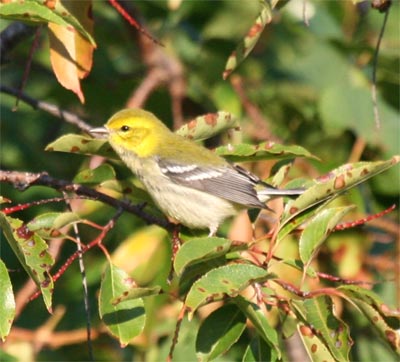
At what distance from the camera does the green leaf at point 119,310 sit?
2.92m

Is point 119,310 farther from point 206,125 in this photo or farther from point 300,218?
point 206,125

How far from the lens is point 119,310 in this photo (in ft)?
9.72

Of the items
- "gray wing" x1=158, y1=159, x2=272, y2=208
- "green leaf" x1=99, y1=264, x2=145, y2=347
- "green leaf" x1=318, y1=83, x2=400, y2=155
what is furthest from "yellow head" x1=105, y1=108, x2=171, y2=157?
"green leaf" x1=99, y1=264, x2=145, y2=347

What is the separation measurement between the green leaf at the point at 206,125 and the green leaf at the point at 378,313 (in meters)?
0.87

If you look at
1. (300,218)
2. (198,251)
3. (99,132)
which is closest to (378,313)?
(300,218)

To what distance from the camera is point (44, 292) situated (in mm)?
2664

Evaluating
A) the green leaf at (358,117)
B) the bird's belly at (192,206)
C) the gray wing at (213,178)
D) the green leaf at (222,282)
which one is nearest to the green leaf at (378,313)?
the green leaf at (222,282)

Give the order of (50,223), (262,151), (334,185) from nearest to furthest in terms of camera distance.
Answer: (334,185), (50,223), (262,151)

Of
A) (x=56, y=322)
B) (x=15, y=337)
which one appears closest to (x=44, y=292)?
(x=15, y=337)

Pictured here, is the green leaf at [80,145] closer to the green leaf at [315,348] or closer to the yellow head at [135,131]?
the yellow head at [135,131]

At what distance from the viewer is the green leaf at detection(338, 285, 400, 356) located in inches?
109

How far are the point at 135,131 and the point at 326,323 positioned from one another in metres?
1.66

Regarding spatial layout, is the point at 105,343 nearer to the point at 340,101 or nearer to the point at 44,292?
the point at 340,101

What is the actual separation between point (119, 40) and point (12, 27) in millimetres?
1600
